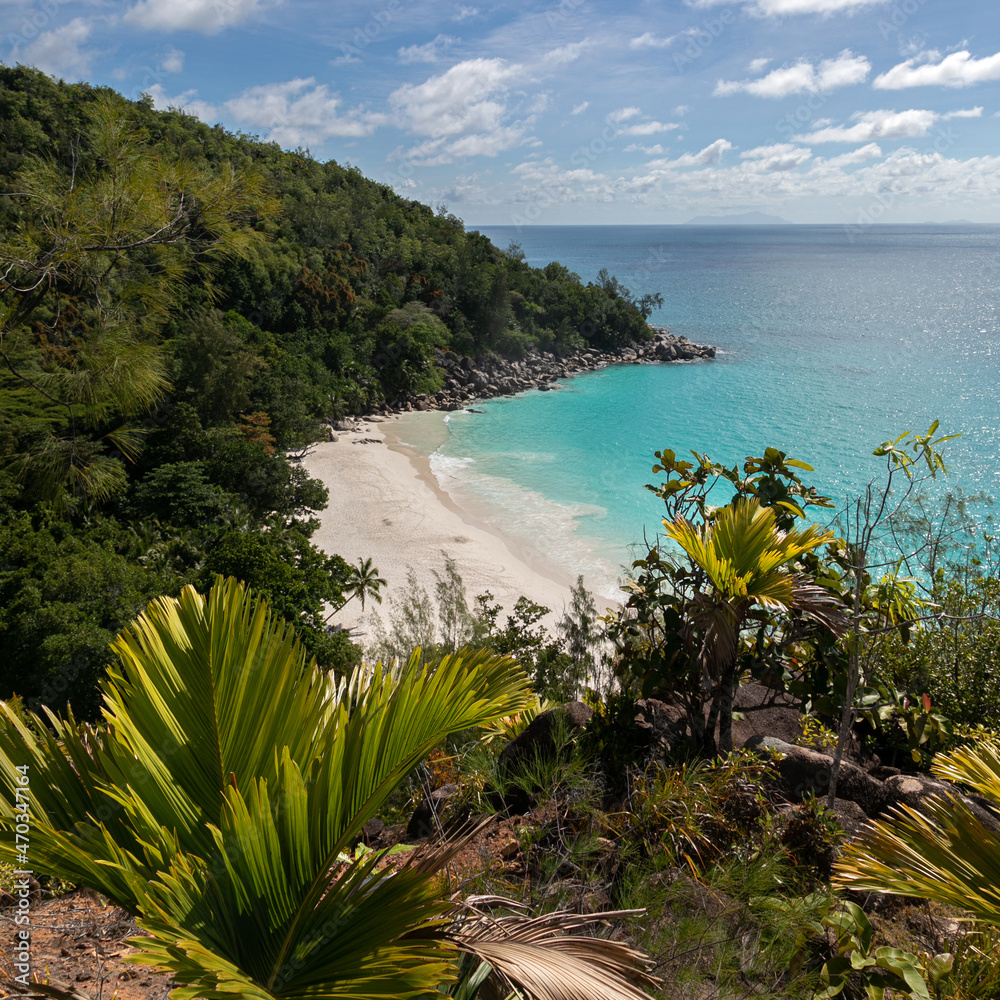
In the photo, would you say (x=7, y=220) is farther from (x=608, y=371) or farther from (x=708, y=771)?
(x=608, y=371)

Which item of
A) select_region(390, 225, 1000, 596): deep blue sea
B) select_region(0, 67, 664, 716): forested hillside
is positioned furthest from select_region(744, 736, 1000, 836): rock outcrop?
select_region(390, 225, 1000, 596): deep blue sea

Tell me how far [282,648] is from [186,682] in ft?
1.04

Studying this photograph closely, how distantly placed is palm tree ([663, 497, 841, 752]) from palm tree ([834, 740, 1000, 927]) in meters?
1.38

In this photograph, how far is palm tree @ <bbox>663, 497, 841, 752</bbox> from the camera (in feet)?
12.3

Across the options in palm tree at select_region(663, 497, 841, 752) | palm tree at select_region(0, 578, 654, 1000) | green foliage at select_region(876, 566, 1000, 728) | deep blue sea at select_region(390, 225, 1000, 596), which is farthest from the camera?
deep blue sea at select_region(390, 225, 1000, 596)

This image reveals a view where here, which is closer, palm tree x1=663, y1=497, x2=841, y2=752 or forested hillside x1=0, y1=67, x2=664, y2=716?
palm tree x1=663, y1=497, x2=841, y2=752

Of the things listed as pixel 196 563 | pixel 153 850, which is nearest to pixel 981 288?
pixel 196 563

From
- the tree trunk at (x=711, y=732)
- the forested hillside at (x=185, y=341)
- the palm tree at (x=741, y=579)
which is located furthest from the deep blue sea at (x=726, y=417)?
the palm tree at (x=741, y=579)

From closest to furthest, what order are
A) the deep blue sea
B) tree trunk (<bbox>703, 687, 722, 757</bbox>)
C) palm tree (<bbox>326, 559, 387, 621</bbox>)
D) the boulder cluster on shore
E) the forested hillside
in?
tree trunk (<bbox>703, 687, 722, 757</bbox>)
the forested hillside
palm tree (<bbox>326, 559, 387, 621</bbox>)
the deep blue sea
the boulder cluster on shore

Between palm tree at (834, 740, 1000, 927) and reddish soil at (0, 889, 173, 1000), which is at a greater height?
palm tree at (834, 740, 1000, 927)

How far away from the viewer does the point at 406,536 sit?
69.6 feet

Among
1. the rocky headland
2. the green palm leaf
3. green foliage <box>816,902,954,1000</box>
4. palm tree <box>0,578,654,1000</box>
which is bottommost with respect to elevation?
green foliage <box>816,902,954,1000</box>

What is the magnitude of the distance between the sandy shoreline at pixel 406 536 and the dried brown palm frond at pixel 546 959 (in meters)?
13.9

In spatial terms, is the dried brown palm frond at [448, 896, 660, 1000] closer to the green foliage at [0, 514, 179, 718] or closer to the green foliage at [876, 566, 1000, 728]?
the green foliage at [876, 566, 1000, 728]
